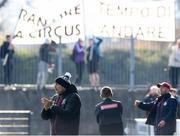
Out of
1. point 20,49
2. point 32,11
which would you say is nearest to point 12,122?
point 32,11

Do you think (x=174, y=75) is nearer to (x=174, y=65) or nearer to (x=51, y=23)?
(x=174, y=65)

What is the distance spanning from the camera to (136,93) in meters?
26.4

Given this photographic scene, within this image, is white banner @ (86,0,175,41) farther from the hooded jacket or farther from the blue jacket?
the hooded jacket

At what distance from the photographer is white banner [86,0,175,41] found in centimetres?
2520

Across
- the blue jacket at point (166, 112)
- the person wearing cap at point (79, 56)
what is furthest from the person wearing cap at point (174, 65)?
the blue jacket at point (166, 112)

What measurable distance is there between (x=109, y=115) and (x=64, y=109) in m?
3.02

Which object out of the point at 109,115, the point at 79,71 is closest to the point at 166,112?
the point at 109,115

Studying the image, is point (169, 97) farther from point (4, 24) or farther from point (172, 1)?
point (4, 24)

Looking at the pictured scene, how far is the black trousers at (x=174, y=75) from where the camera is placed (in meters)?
26.8

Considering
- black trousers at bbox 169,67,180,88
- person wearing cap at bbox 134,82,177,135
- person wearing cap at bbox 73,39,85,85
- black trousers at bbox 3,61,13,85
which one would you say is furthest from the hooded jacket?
black trousers at bbox 169,67,180,88

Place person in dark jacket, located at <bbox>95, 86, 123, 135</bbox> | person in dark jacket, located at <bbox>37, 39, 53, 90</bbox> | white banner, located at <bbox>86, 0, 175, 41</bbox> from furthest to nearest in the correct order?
person in dark jacket, located at <bbox>37, 39, 53, 90</bbox> → white banner, located at <bbox>86, 0, 175, 41</bbox> → person in dark jacket, located at <bbox>95, 86, 123, 135</bbox>

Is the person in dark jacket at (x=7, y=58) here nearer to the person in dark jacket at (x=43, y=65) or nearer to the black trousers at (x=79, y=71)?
the person in dark jacket at (x=43, y=65)

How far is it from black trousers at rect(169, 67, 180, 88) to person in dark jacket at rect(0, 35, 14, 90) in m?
4.16

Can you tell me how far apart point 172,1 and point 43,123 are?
178 inches
